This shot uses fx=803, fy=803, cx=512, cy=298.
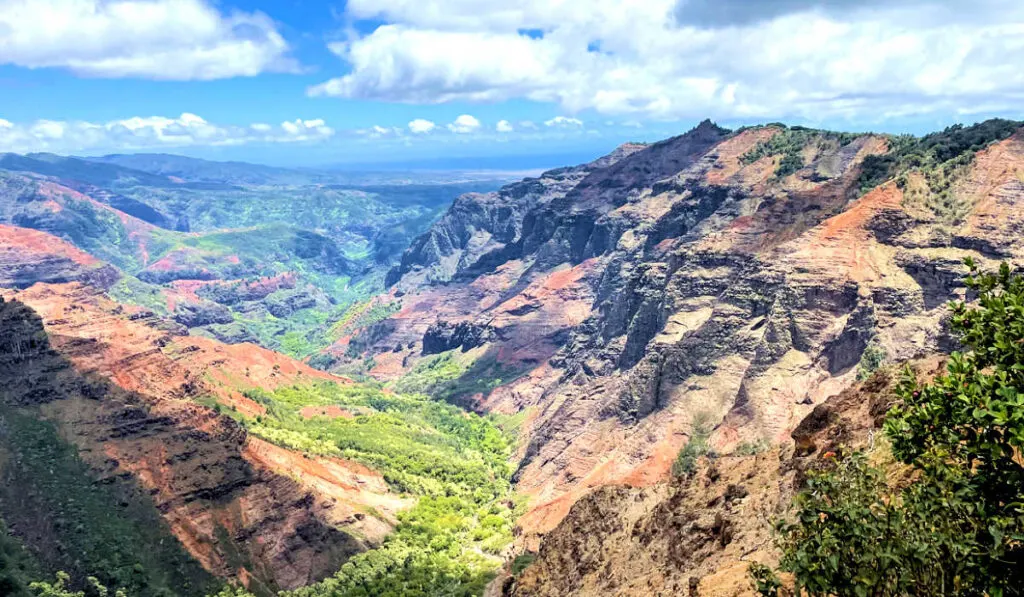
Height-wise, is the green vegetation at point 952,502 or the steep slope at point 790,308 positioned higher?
the green vegetation at point 952,502

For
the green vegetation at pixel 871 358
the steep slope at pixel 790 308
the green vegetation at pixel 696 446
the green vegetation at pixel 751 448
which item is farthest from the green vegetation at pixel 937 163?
the green vegetation at pixel 751 448

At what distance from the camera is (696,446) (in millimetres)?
106688

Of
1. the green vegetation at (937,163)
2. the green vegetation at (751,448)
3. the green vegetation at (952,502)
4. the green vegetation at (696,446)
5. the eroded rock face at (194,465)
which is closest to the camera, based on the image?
the green vegetation at (952,502)

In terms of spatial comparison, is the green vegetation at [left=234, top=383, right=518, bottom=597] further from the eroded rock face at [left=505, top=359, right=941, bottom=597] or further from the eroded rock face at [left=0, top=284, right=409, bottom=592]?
the eroded rock face at [left=505, top=359, right=941, bottom=597]

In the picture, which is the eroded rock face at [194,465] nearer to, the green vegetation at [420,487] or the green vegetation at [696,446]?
the green vegetation at [420,487]

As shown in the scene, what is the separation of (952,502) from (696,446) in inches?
3529

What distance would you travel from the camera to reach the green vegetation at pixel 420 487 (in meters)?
108

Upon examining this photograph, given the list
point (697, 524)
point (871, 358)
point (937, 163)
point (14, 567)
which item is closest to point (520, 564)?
point (697, 524)

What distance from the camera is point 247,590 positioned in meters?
101

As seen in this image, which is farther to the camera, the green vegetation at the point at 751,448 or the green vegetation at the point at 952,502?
the green vegetation at the point at 751,448

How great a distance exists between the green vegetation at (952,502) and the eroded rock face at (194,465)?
9585cm

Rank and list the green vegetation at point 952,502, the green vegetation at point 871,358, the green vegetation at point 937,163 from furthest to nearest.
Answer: the green vegetation at point 937,163 < the green vegetation at point 871,358 < the green vegetation at point 952,502

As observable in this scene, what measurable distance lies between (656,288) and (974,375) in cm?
15372

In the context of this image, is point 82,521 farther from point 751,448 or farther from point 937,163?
point 937,163
